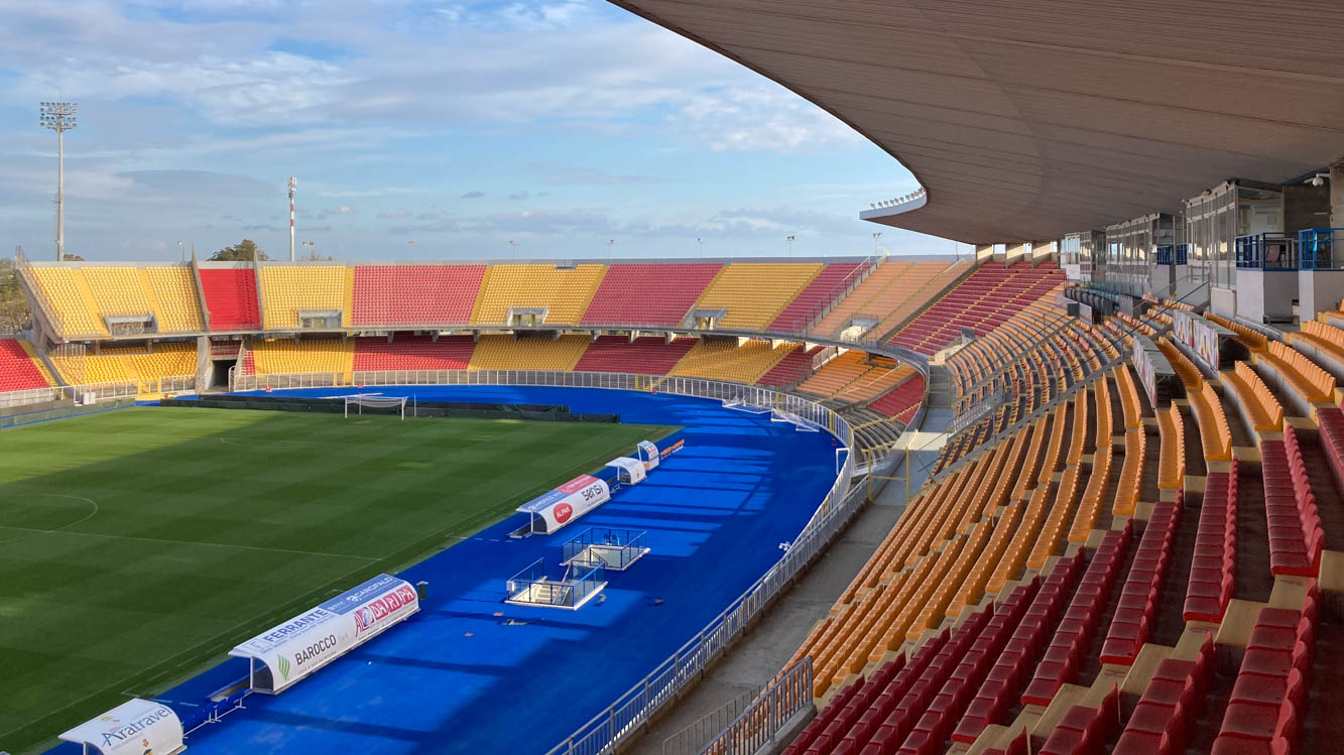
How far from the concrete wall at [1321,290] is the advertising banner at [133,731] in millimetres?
15532

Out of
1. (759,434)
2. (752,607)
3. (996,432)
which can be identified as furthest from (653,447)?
(752,607)

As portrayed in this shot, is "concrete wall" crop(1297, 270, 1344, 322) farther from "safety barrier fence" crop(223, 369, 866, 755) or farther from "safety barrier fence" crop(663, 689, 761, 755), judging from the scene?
"safety barrier fence" crop(663, 689, 761, 755)

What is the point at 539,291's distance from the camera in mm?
58781

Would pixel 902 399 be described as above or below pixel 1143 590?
above

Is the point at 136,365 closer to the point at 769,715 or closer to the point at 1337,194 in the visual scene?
the point at 769,715

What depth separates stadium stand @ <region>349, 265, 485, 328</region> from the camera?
56281 mm

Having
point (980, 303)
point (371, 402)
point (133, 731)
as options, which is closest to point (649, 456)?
point (371, 402)

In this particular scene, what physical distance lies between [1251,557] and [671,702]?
289 inches

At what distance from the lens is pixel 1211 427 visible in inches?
455

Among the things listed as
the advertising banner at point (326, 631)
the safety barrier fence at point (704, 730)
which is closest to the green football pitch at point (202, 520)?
the advertising banner at point (326, 631)

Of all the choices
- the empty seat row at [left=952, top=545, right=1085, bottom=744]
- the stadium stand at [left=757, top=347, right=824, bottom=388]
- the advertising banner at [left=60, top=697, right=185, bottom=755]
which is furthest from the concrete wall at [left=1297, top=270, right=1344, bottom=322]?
the stadium stand at [left=757, top=347, right=824, bottom=388]

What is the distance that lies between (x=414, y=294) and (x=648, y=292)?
44.6 feet

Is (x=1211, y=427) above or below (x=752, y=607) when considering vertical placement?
above

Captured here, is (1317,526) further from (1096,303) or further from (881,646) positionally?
(1096,303)
